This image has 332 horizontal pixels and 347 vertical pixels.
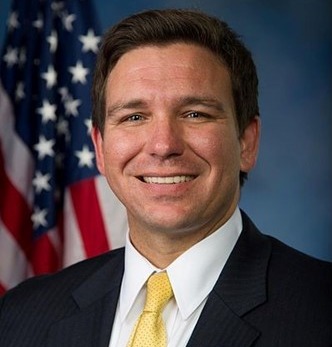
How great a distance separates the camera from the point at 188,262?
7.00 ft

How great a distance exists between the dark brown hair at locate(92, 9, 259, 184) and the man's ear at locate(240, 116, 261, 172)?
0.02 m

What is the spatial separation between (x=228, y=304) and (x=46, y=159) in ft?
4.52

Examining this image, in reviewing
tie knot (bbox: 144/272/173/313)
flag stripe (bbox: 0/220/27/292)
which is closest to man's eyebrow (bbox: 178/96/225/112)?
tie knot (bbox: 144/272/173/313)

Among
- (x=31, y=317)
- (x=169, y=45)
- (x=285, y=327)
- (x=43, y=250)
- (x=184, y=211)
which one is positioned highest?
(x=169, y=45)

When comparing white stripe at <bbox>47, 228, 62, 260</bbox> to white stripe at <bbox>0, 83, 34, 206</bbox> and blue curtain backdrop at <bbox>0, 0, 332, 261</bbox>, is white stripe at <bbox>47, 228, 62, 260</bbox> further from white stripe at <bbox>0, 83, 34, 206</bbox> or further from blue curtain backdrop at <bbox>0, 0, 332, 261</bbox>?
blue curtain backdrop at <bbox>0, 0, 332, 261</bbox>

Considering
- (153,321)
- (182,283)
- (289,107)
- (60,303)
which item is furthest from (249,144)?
(289,107)

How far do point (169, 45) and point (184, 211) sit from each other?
0.43 m

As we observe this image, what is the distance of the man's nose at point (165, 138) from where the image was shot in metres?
2.08

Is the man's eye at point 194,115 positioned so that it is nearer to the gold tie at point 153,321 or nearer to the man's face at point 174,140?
the man's face at point 174,140

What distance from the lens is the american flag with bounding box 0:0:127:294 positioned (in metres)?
3.25

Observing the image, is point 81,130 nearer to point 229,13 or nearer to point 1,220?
point 1,220

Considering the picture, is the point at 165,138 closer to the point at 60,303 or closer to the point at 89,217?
the point at 60,303

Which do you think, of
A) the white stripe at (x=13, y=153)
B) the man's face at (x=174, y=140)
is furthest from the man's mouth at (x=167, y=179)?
the white stripe at (x=13, y=153)

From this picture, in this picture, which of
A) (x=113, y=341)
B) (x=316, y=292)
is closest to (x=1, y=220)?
(x=113, y=341)
